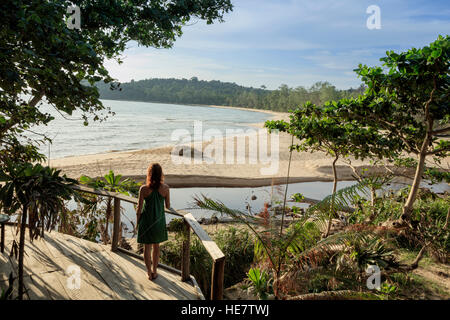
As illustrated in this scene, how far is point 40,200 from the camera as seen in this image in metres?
2.90

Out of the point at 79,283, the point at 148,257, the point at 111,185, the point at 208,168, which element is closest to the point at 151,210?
the point at 148,257

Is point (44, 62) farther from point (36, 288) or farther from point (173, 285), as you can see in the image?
point (173, 285)

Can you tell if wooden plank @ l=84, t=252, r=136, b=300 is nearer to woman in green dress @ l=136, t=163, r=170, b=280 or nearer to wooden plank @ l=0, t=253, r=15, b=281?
woman in green dress @ l=136, t=163, r=170, b=280

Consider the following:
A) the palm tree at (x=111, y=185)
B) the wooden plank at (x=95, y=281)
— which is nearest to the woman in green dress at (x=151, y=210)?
the wooden plank at (x=95, y=281)

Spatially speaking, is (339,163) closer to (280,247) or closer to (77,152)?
(280,247)

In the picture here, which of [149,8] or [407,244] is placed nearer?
[149,8]

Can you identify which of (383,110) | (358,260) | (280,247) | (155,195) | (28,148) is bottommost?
(358,260)

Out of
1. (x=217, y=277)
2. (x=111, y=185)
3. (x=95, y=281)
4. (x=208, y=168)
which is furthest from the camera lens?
(x=208, y=168)

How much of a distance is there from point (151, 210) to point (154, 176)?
0.44 m

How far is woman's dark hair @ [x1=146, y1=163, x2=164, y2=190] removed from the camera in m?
3.71

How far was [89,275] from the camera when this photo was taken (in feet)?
12.6

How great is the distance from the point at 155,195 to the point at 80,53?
5.92 feet

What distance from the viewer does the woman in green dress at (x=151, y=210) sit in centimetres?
375
